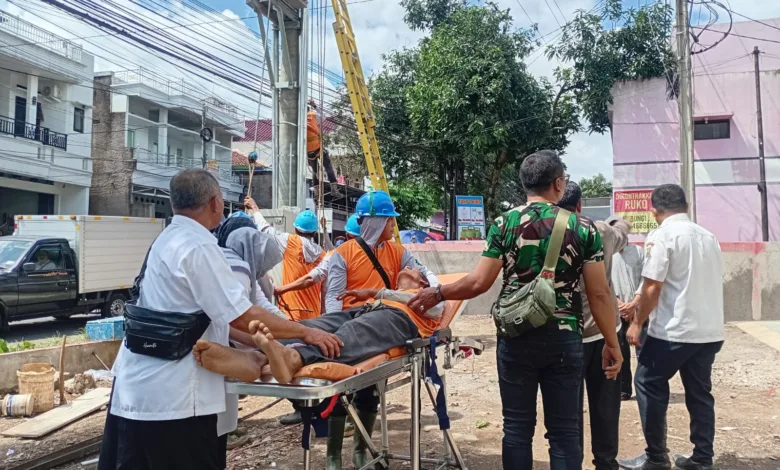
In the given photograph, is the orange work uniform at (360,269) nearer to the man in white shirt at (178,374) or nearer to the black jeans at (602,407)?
the black jeans at (602,407)

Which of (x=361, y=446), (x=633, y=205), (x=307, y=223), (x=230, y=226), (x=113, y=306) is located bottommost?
(x=361, y=446)

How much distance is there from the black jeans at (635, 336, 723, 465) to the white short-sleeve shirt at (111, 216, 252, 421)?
2.52 metres

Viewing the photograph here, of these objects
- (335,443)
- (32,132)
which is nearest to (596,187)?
(32,132)

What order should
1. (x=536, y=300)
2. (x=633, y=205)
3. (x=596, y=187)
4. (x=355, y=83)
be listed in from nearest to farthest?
(x=536, y=300), (x=355, y=83), (x=633, y=205), (x=596, y=187)

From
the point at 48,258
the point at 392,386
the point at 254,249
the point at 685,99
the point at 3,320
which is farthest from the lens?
the point at 685,99

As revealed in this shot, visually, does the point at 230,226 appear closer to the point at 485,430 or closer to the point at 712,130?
the point at 485,430

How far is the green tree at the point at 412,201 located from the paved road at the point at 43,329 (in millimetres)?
9837

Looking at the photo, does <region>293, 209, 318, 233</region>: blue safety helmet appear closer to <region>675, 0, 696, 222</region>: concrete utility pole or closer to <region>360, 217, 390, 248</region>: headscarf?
<region>360, 217, 390, 248</region>: headscarf

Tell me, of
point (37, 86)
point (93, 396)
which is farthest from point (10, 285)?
point (37, 86)

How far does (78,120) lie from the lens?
20.8m

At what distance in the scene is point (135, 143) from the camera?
23.2 metres

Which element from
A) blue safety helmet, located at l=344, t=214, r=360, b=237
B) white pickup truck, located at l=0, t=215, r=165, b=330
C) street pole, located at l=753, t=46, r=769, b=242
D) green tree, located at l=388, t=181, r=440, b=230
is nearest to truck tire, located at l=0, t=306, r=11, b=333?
Result: white pickup truck, located at l=0, t=215, r=165, b=330

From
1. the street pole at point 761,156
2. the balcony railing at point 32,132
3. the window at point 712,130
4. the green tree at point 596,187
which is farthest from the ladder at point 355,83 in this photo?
the green tree at point 596,187

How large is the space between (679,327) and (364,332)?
1865mm
